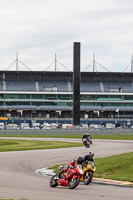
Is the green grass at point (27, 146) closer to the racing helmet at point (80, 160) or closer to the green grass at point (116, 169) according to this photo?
the green grass at point (116, 169)

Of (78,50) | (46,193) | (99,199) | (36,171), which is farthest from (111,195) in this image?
(78,50)

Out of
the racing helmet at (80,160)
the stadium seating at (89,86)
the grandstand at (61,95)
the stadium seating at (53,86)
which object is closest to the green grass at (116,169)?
the racing helmet at (80,160)

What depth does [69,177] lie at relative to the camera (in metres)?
18.9

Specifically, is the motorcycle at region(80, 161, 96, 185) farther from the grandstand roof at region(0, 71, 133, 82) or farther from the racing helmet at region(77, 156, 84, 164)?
the grandstand roof at region(0, 71, 133, 82)

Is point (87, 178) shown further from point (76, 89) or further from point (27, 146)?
point (76, 89)

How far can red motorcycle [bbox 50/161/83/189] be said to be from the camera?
18688mm

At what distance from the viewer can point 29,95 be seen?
130 m

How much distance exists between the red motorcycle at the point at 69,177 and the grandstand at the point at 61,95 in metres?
106

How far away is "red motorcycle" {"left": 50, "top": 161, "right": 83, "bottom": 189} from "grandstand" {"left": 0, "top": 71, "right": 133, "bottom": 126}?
348ft

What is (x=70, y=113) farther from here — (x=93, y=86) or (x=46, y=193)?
(x=46, y=193)

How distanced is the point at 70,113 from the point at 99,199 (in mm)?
116938

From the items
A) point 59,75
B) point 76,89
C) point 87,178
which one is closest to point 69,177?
point 87,178

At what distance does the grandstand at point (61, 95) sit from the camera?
130 meters

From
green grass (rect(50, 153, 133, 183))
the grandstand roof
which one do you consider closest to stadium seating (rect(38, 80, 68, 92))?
the grandstand roof
